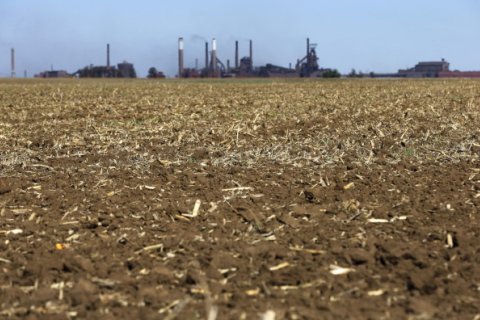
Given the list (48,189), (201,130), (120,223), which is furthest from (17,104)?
(120,223)

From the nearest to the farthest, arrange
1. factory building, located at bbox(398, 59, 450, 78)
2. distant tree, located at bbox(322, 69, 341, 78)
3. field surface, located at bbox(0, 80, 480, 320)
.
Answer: field surface, located at bbox(0, 80, 480, 320) < distant tree, located at bbox(322, 69, 341, 78) < factory building, located at bbox(398, 59, 450, 78)

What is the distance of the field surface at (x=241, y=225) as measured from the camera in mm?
3877

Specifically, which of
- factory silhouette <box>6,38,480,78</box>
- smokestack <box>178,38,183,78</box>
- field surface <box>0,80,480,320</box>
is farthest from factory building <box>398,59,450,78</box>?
field surface <box>0,80,480,320</box>

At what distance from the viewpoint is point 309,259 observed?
4.57m

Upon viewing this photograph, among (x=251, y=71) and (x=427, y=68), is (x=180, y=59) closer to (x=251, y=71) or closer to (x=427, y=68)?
(x=251, y=71)

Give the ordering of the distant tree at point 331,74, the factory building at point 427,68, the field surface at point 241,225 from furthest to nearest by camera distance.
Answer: the factory building at point 427,68, the distant tree at point 331,74, the field surface at point 241,225

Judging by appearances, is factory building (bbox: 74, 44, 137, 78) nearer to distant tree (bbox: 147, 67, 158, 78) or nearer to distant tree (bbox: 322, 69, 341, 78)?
distant tree (bbox: 147, 67, 158, 78)

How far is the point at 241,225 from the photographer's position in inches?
214

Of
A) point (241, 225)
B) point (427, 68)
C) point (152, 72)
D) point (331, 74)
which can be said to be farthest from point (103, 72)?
point (241, 225)

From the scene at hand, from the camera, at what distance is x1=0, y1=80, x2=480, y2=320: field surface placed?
12.7ft

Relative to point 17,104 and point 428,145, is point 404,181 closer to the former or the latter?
point 428,145

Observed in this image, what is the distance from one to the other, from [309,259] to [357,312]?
0.95 m

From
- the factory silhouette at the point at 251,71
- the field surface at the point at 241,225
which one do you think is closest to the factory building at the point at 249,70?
the factory silhouette at the point at 251,71

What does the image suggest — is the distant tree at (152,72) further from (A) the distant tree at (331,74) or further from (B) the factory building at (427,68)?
(B) the factory building at (427,68)
